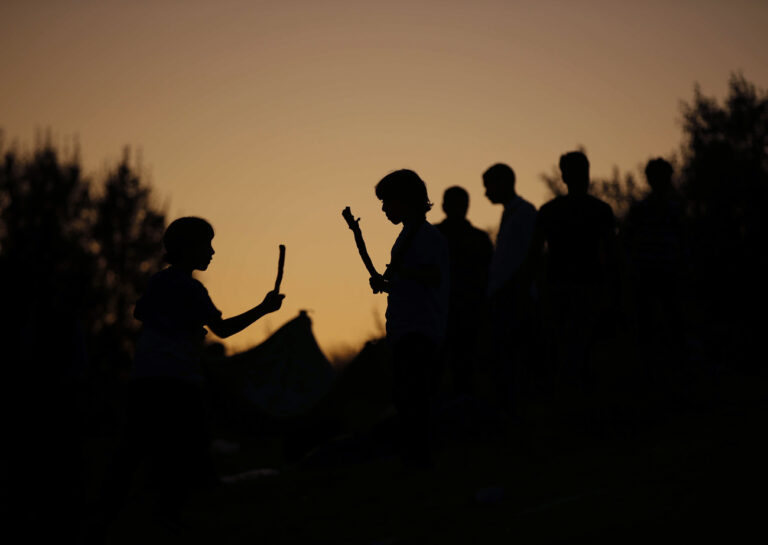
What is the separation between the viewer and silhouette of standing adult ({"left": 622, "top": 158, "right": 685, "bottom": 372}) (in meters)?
8.28

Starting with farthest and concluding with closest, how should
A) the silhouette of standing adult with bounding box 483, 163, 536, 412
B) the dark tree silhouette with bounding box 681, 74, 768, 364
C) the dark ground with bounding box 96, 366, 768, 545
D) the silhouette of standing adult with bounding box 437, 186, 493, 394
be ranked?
the dark tree silhouette with bounding box 681, 74, 768, 364 → the silhouette of standing adult with bounding box 437, 186, 493, 394 → the silhouette of standing adult with bounding box 483, 163, 536, 412 → the dark ground with bounding box 96, 366, 768, 545

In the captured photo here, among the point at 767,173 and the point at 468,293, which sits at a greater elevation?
the point at 767,173

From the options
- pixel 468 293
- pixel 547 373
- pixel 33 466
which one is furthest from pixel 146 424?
pixel 547 373

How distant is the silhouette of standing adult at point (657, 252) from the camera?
326 inches

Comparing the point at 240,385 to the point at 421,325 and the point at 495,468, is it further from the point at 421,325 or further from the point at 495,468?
the point at 421,325

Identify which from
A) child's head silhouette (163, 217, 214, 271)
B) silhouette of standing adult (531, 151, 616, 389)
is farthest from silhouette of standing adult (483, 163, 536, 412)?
child's head silhouette (163, 217, 214, 271)

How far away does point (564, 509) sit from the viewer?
480cm

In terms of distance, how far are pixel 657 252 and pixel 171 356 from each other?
5300 mm

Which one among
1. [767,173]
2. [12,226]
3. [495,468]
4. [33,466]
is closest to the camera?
[33,466]

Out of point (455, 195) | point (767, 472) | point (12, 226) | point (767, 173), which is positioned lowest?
point (767, 472)

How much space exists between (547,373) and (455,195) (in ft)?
6.88

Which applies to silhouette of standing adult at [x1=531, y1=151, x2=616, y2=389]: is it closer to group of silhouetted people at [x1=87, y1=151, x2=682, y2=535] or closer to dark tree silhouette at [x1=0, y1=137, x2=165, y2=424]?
group of silhouetted people at [x1=87, y1=151, x2=682, y2=535]

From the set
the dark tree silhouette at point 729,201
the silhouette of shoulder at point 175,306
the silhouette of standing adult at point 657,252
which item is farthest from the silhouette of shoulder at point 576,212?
the dark tree silhouette at point 729,201

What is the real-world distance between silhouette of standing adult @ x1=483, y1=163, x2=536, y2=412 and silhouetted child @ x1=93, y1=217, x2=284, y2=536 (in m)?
3.02
